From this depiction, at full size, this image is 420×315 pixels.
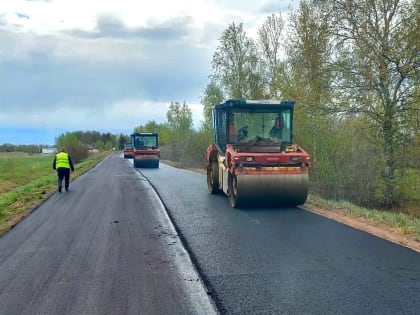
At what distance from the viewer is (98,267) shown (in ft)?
19.9

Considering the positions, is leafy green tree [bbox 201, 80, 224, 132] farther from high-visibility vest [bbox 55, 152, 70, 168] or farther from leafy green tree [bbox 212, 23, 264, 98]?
high-visibility vest [bbox 55, 152, 70, 168]

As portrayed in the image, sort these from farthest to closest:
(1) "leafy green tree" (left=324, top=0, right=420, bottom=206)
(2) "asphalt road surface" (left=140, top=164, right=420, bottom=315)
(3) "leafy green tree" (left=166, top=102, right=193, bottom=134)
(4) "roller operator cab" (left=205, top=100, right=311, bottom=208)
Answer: (3) "leafy green tree" (left=166, top=102, right=193, bottom=134) < (1) "leafy green tree" (left=324, top=0, right=420, bottom=206) < (4) "roller operator cab" (left=205, top=100, right=311, bottom=208) < (2) "asphalt road surface" (left=140, top=164, right=420, bottom=315)

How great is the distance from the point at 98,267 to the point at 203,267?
138 centimetres

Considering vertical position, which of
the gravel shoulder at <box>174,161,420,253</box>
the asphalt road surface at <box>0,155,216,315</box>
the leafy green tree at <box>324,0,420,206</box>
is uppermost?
the leafy green tree at <box>324,0,420,206</box>

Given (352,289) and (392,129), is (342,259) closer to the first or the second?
(352,289)

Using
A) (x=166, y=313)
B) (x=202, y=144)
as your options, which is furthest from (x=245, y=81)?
(x=166, y=313)

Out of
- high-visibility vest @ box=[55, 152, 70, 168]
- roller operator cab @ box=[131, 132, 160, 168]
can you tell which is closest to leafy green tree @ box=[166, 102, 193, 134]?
roller operator cab @ box=[131, 132, 160, 168]

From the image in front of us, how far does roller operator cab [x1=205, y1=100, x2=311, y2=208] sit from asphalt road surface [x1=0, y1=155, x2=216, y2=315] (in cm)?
206

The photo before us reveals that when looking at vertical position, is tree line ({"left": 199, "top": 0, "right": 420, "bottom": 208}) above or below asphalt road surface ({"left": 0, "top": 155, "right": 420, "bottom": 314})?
above

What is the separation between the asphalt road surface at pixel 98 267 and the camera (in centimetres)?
465

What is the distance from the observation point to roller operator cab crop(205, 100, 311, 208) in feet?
35.1

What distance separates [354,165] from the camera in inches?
618

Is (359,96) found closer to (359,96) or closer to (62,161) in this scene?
(359,96)

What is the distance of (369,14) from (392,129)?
3.75 metres
